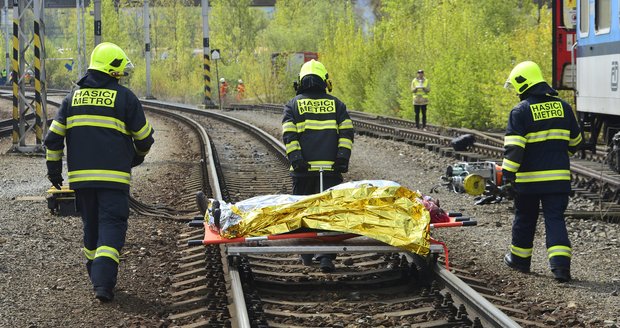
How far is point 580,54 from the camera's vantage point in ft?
48.0

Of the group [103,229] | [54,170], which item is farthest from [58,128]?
[103,229]

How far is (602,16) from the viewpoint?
13383 mm

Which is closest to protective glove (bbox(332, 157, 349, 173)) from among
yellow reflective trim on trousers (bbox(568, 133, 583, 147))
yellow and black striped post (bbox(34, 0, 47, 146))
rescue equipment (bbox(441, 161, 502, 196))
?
yellow reflective trim on trousers (bbox(568, 133, 583, 147))

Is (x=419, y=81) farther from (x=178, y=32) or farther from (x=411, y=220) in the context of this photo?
(x=178, y=32)

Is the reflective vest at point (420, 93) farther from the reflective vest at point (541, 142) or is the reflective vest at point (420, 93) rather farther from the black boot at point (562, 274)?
the black boot at point (562, 274)

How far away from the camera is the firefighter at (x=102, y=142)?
7738mm

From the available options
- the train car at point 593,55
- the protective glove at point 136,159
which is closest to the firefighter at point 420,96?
the train car at point 593,55

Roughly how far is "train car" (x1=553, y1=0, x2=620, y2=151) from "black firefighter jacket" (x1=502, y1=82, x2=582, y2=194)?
421 cm

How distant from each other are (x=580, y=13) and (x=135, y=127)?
8.42 m

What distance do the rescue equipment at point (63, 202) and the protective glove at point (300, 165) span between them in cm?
428

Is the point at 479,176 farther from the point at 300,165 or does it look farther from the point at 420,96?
the point at 420,96

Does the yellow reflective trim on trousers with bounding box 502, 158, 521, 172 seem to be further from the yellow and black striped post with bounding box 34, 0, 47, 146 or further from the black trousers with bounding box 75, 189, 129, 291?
the yellow and black striped post with bounding box 34, 0, 47, 146

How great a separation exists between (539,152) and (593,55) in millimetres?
5591

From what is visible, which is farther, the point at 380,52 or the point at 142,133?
the point at 380,52
